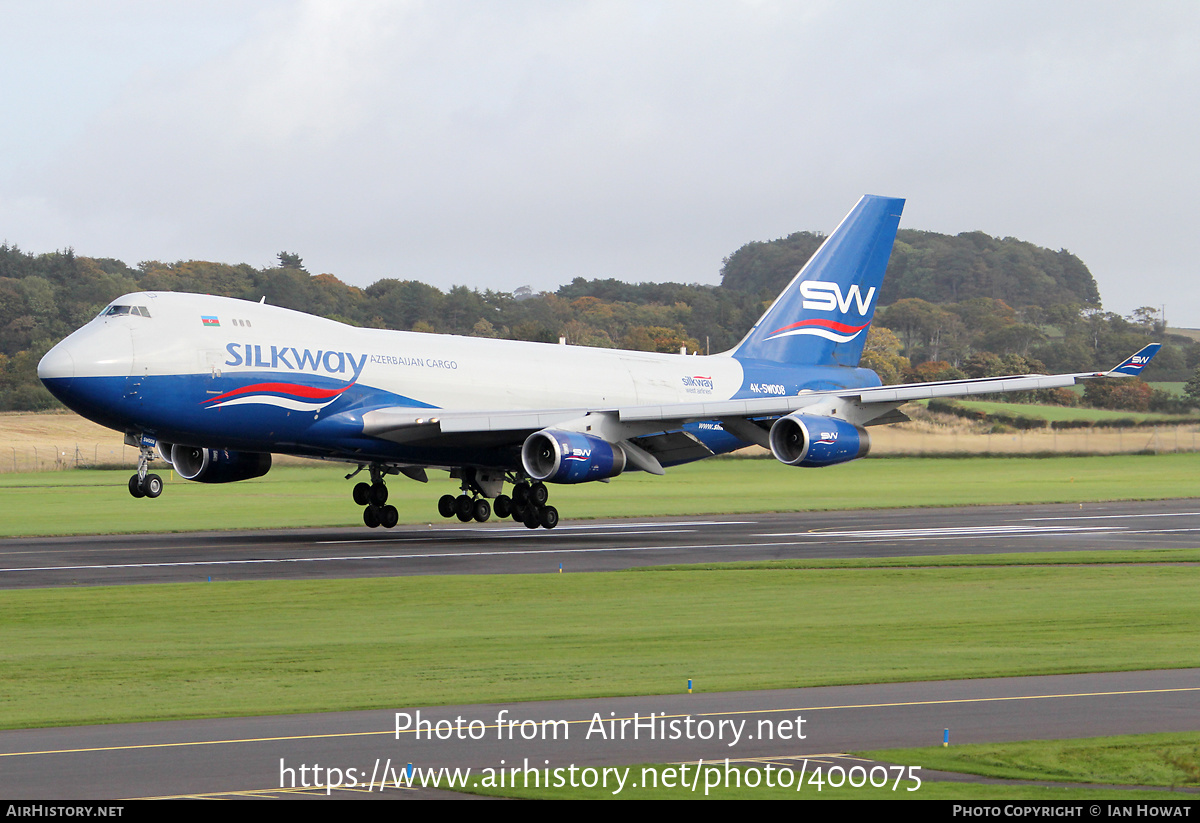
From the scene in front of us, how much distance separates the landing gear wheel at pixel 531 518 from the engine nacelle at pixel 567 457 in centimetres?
189

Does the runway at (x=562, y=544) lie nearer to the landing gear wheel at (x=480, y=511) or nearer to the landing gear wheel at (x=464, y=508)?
the landing gear wheel at (x=480, y=511)

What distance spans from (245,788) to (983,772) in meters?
5.74

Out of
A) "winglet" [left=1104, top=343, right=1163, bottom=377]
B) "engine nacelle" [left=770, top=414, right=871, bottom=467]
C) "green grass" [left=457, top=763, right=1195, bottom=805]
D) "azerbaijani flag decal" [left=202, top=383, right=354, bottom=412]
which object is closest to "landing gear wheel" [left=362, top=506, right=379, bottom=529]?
"azerbaijani flag decal" [left=202, top=383, right=354, bottom=412]

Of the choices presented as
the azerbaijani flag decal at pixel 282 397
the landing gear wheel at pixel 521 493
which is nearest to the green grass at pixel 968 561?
the landing gear wheel at pixel 521 493

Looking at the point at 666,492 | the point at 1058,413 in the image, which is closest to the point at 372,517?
the point at 666,492

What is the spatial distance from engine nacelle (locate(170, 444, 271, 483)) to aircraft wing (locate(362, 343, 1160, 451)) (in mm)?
5041

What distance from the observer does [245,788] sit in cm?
1120

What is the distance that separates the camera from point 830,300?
173 ft

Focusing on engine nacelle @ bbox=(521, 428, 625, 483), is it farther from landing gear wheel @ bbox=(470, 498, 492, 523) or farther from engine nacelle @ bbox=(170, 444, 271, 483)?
engine nacelle @ bbox=(170, 444, 271, 483)

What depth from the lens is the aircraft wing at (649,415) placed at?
40344 mm

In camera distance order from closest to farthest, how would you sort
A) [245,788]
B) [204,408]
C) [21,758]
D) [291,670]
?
[245,788]
[21,758]
[291,670]
[204,408]
